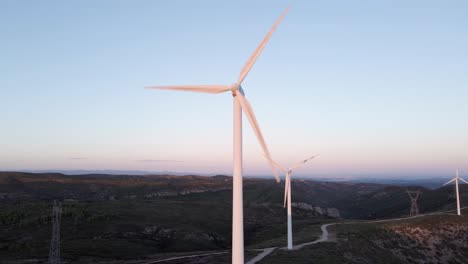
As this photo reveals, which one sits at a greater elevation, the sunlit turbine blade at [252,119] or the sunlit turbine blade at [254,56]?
the sunlit turbine blade at [254,56]

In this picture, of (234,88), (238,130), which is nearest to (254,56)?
(234,88)

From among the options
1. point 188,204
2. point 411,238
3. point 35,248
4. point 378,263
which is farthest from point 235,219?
point 188,204

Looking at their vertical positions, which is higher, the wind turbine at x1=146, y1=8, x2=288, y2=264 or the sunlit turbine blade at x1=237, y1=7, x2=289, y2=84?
the sunlit turbine blade at x1=237, y1=7, x2=289, y2=84

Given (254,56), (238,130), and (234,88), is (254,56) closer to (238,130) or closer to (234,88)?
(234,88)

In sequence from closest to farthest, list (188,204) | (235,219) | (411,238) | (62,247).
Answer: (235,219), (62,247), (411,238), (188,204)

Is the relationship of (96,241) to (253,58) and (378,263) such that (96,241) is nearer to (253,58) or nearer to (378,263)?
(378,263)

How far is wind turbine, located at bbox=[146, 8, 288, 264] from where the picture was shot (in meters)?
33.9

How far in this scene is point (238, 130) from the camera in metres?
34.1

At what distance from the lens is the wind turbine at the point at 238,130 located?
3394cm

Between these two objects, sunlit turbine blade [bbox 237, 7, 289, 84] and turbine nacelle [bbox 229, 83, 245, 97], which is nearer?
turbine nacelle [bbox 229, 83, 245, 97]

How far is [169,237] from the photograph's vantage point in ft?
399

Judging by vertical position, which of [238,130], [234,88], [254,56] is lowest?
[238,130]

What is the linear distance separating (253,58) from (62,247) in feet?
239

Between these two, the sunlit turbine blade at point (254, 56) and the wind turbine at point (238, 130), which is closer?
the wind turbine at point (238, 130)
